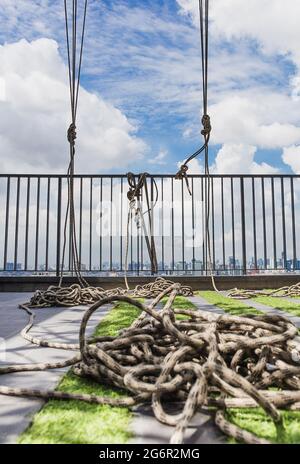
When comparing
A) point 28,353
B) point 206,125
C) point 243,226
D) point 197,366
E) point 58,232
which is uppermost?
point 206,125

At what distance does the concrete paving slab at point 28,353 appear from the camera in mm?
984

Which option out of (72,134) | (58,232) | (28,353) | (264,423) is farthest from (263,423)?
(58,232)

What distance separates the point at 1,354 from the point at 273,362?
47.7 inches

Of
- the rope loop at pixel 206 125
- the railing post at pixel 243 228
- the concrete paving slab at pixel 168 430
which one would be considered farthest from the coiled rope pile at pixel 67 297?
the concrete paving slab at pixel 168 430

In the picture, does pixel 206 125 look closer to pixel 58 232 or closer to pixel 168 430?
pixel 168 430

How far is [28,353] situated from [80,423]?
0.91m

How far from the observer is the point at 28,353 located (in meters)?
1.75

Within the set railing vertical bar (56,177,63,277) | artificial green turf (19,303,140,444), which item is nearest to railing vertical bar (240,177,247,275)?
railing vertical bar (56,177,63,277)

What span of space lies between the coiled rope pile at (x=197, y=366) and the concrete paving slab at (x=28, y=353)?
6 cm

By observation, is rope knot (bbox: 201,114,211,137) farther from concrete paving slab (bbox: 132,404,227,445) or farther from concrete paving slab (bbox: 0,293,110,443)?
concrete paving slab (bbox: 132,404,227,445)

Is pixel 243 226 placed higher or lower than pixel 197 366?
higher

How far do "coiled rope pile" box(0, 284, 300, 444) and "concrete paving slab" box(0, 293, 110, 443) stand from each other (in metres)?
0.06

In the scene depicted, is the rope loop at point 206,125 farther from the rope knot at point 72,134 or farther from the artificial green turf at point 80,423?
the artificial green turf at point 80,423

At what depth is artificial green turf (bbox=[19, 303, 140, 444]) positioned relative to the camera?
849 millimetres
